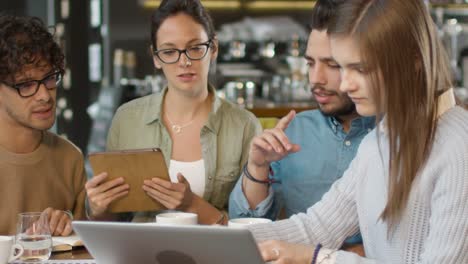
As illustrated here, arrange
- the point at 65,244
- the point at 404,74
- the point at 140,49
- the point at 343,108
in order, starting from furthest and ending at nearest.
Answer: the point at 140,49 < the point at 343,108 < the point at 65,244 < the point at 404,74

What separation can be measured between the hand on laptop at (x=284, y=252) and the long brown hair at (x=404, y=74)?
0.83 feet

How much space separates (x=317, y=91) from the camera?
249cm

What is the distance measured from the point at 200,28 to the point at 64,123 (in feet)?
11.9

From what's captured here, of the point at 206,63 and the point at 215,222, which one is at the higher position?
the point at 206,63

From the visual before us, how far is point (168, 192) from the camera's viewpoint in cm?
240

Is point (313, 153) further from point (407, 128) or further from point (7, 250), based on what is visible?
point (7, 250)

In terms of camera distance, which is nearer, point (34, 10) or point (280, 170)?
point (280, 170)

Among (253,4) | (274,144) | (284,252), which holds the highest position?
(253,4)

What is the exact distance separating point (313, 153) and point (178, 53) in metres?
0.58

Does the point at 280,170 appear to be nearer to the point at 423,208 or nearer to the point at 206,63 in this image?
the point at 206,63

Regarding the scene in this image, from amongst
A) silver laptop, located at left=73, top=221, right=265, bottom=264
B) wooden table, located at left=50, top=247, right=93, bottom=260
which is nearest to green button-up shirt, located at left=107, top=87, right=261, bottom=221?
wooden table, located at left=50, top=247, right=93, bottom=260

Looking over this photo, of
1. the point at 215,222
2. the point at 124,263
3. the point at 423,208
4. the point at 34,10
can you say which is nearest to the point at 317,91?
the point at 215,222

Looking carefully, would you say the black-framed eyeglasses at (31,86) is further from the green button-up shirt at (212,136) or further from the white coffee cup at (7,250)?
the white coffee cup at (7,250)

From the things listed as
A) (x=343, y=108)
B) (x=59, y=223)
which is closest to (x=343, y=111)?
(x=343, y=108)
